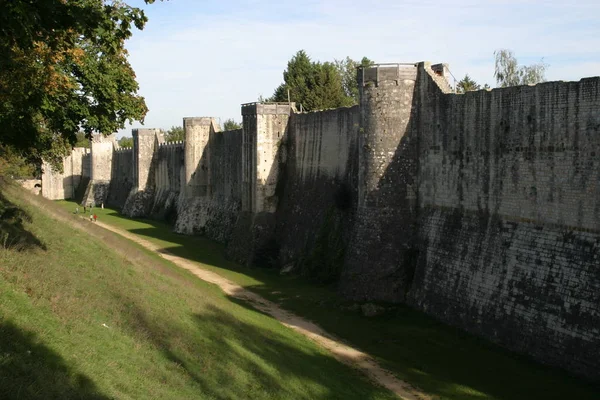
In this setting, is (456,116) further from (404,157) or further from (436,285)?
(436,285)

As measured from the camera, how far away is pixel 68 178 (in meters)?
83.9

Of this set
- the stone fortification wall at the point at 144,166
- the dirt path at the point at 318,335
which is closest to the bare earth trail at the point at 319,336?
the dirt path at the point at 318,335

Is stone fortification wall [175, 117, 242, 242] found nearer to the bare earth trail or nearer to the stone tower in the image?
the bare earth trail

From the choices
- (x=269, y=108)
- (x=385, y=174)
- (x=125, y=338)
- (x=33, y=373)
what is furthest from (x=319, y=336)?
(x=269, y=108)

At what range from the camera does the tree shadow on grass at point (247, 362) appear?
1550cm

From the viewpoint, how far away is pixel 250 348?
61.7 feet

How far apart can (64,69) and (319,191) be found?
14.7 metres

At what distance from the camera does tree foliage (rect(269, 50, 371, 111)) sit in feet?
222

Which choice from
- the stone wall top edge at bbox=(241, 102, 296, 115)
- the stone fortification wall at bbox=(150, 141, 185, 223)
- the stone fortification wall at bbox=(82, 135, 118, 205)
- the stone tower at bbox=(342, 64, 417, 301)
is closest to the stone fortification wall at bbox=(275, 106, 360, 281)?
the stone wall top edge at bbox=(241, 102, 296, 115)

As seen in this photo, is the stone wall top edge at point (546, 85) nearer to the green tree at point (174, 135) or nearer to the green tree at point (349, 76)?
the green tree at point (349, 76)

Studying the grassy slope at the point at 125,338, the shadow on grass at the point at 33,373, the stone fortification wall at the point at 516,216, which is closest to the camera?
the shadow on grass at the point at 33,373

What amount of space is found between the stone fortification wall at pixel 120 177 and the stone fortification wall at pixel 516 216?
49.2 m

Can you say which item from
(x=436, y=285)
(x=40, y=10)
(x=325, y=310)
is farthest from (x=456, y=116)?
(x=40, y=10)

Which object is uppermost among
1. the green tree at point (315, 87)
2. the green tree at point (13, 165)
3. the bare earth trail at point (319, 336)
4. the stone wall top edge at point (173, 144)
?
the green tree at point (315, 87)
